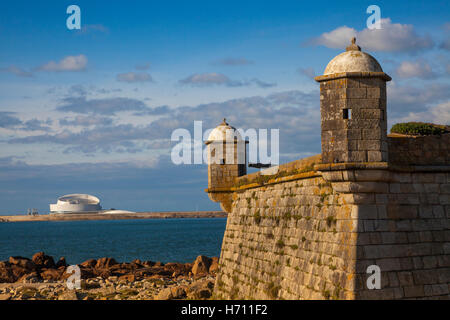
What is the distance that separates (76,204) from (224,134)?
165m

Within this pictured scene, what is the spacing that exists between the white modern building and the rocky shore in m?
143

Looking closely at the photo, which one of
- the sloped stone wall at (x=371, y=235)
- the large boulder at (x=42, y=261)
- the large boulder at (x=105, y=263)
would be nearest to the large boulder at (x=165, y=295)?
the sloped stone wall at (x=371, y=235)

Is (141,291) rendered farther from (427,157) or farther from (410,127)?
(427,157)

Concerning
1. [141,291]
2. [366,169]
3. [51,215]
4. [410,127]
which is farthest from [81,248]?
[51,215]

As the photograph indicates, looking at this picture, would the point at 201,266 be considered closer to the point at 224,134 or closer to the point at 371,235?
the point at 224,134

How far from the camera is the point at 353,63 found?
39.4 feet

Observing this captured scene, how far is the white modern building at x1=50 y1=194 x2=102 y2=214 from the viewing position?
7096 inches

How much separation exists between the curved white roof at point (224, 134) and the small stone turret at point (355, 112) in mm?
A: 9582

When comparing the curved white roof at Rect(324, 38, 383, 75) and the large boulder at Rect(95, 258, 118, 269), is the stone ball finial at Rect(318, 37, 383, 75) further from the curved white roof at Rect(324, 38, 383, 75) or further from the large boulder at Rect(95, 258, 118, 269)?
the large boulder at Rect(95, 258, 118, 269)

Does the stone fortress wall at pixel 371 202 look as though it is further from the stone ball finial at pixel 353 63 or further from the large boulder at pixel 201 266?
the large boulder at pixel 201 266

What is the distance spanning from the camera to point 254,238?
18406 millimetres

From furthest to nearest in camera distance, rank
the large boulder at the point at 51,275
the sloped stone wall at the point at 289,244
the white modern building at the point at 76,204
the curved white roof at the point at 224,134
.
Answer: the white modern building at the point at 76,204 < the large boulder at the point at 51,275 < the curved white roof at the point at 224,134 < the sloped stone wall at the point at 289,244

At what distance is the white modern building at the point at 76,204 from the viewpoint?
18025 centimetres

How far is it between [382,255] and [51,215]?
613ft
